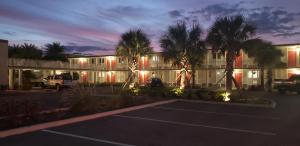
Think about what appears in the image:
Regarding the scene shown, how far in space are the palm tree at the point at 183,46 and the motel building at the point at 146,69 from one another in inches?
90.8

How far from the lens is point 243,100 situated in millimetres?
22031

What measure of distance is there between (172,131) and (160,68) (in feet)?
130

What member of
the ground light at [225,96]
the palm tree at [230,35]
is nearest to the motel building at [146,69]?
the palm tree at [230,35]

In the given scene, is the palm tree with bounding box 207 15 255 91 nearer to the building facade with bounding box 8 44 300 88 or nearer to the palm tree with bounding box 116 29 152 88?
the building facade with bounding box 8 44 300 88

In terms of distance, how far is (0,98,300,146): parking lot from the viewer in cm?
945

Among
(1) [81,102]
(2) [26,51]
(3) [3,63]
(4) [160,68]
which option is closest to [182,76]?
(1) [81,102]

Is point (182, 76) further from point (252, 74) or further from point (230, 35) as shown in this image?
point (252, 74)

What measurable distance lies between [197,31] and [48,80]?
16.6 m

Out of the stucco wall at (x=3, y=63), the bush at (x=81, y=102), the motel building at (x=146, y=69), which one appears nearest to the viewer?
the bush at (x=81, y=102)

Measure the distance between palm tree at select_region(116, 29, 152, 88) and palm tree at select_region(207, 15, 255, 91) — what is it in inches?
414

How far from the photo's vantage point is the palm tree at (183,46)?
31.6 metres

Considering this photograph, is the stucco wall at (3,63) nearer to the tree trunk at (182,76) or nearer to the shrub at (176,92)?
the tree trunk at (182,76)

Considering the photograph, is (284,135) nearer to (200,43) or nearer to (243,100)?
(243,100)

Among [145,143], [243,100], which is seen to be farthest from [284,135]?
[243,100]
